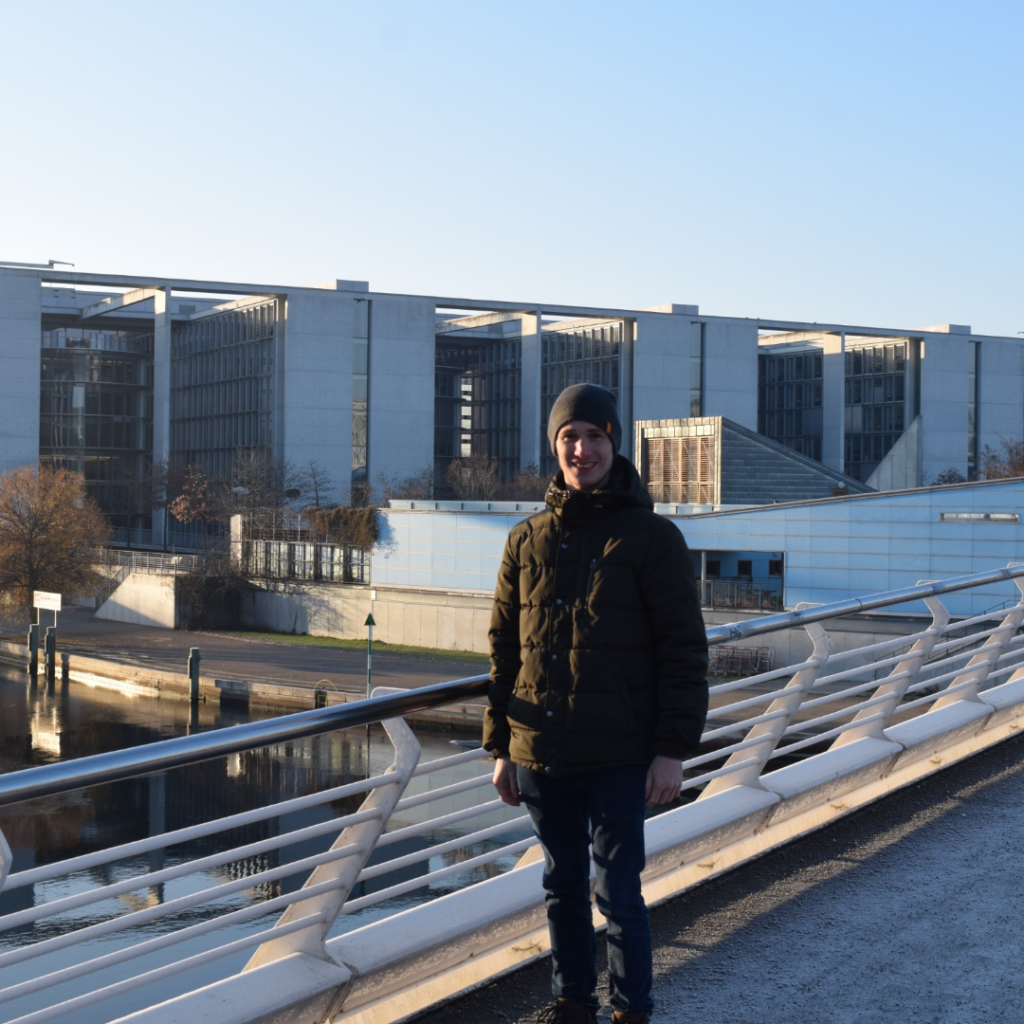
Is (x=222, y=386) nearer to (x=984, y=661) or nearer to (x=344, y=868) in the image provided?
(x=984, y=661)

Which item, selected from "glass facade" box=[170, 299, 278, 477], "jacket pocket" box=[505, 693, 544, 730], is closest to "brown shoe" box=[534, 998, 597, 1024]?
"jacket pocket" box=[505, 693, 544, 730]

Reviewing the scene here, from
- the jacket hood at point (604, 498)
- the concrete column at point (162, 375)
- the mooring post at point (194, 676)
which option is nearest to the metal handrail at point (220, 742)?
the jacket hood at point (604, 498)

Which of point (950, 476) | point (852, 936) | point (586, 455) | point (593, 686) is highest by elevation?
point (950, 476)

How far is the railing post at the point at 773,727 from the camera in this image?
16.0ft

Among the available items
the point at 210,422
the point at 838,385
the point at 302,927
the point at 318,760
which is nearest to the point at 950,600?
the point at 318,760

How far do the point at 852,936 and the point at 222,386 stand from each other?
246ft

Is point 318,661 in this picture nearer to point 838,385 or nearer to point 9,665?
point 9,665

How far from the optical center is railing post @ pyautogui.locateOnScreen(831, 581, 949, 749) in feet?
18.8

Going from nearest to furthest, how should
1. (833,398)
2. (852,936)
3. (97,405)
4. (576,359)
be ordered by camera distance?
1. (852,936)
2. (576,359)
3. (833,398)
4. (97,405)

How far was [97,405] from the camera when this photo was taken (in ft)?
268

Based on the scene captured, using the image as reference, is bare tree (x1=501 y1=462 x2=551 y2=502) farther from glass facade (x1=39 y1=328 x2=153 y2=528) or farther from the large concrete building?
glass facade (x1=39 y1=328 x2=153 y2=528)

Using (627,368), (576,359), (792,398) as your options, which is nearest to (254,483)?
(576,359)

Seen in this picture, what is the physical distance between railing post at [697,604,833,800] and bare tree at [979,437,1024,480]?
66.0 meters

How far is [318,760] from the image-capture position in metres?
35.4
